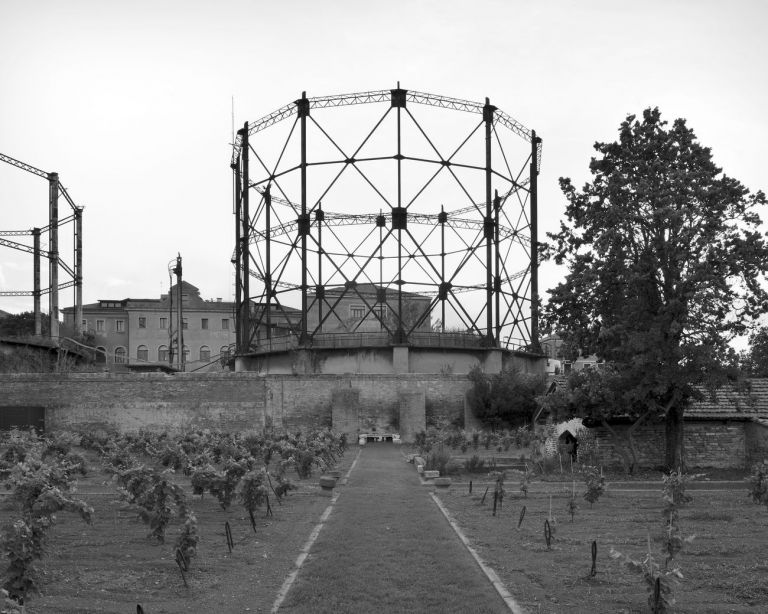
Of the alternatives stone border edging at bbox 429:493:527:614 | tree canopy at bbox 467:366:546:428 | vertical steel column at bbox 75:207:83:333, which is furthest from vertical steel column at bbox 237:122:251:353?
stone border edging at bbox 429:493:527:614

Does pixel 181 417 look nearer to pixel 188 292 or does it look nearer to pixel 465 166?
pixel 465 166

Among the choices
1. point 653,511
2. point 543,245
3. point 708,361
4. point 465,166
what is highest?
point 465,166

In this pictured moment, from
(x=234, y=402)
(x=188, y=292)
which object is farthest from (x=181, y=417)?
(x=188, y=292)

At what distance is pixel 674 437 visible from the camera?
22.2m

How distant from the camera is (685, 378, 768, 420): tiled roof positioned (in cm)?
2312

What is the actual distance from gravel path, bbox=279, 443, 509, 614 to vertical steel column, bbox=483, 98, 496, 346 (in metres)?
25.4

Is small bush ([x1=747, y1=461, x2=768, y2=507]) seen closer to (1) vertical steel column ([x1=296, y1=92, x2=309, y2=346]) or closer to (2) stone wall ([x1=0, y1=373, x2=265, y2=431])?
(2) stone wall ([x1=0, y1=373, x2=265, y2=431])

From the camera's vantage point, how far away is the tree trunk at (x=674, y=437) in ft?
72.0

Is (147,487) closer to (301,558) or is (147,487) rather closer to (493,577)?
(301,558)

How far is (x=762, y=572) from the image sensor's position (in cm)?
957

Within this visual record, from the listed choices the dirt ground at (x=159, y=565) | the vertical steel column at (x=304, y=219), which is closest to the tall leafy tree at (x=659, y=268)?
the dirt ground at (x=159, y=565)

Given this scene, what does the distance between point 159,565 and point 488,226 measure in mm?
32865

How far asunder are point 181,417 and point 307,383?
4.91m

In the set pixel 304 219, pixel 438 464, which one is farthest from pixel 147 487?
pixel 304 219
